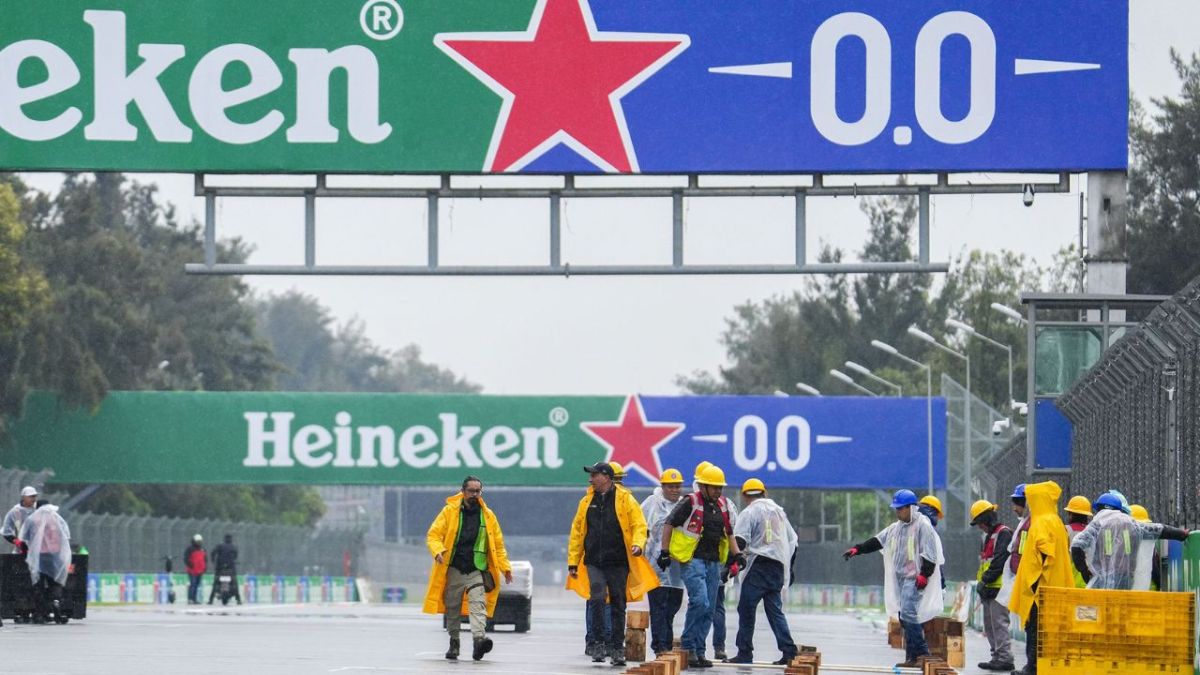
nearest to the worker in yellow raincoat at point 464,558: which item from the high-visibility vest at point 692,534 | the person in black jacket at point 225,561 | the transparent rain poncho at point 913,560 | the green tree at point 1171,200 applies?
the high-visibility vest at point 692,534

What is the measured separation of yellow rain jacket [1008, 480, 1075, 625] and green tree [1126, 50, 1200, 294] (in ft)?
150

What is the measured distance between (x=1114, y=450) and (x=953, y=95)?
3892 millimetres

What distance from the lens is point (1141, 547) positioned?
19.3 m

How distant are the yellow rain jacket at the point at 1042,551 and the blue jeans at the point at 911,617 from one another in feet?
6.08

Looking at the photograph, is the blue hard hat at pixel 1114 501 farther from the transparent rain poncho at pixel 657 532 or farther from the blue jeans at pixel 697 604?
the transparent rain poncho at pixel 657 532

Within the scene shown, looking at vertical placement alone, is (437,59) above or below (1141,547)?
above

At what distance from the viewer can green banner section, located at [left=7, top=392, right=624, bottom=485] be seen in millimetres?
53562

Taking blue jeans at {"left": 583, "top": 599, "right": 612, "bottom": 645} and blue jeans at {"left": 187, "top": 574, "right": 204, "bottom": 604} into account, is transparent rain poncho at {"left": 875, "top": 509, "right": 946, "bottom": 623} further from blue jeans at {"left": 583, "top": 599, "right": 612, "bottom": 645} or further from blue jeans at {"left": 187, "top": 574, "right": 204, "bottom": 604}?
blue jeans at {"left": 187, "top": 574, "right": 204, "bottom": 604}

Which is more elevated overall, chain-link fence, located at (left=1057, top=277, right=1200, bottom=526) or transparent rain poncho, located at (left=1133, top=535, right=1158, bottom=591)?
chain-link fence, located at (left=1057, top=277, right=1200, bottom=526)

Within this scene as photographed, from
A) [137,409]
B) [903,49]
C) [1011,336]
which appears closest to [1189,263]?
[137,409]

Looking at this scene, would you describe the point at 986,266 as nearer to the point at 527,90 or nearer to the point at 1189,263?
the point at 1189,263

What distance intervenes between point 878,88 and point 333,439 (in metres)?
30.4

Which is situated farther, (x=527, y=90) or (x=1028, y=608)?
(x=527, y=90)

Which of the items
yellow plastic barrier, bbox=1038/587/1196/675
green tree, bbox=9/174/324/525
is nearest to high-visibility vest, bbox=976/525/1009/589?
yellow plastic barrier, bbox=1038/587/1196/675
